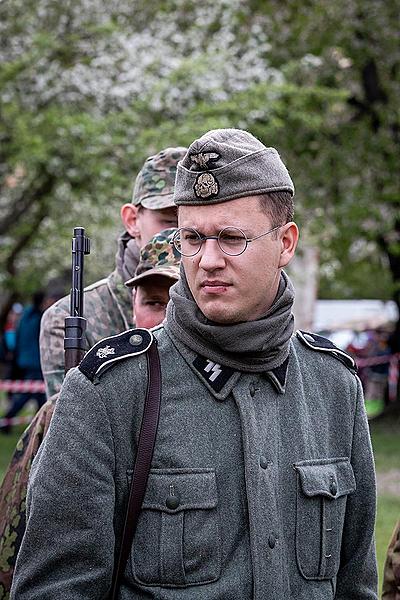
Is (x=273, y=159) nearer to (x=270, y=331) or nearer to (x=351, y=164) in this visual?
(x=270, y=331)

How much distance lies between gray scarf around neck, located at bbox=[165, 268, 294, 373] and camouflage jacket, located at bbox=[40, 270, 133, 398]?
1.61 m

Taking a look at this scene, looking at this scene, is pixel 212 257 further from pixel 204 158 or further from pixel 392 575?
pixel 392 575

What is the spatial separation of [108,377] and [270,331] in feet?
1.21

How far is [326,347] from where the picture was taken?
2840 mm

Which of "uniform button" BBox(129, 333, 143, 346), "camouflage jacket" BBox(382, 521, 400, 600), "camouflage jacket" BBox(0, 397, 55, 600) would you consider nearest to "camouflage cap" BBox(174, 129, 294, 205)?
"uniform button" BBox(129, 333, 143, 346)

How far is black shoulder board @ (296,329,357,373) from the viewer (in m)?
2.82

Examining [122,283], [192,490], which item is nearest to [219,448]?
[192,490]

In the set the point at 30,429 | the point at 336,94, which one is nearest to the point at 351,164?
the point at 336,94

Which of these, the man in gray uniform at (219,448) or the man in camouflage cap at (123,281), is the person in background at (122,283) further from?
the man in gray uniform at (219,448)

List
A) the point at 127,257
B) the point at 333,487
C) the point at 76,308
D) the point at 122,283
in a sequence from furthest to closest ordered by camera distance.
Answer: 1. the point at 127,257
2. the point at 122,283
3. the point at 76,308
4. the point at 333,487

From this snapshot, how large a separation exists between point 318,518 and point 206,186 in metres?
0.76

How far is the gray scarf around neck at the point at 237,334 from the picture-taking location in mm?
2539

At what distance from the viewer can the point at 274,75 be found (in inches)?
606

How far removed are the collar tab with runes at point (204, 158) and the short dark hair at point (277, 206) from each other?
0.14 metres
